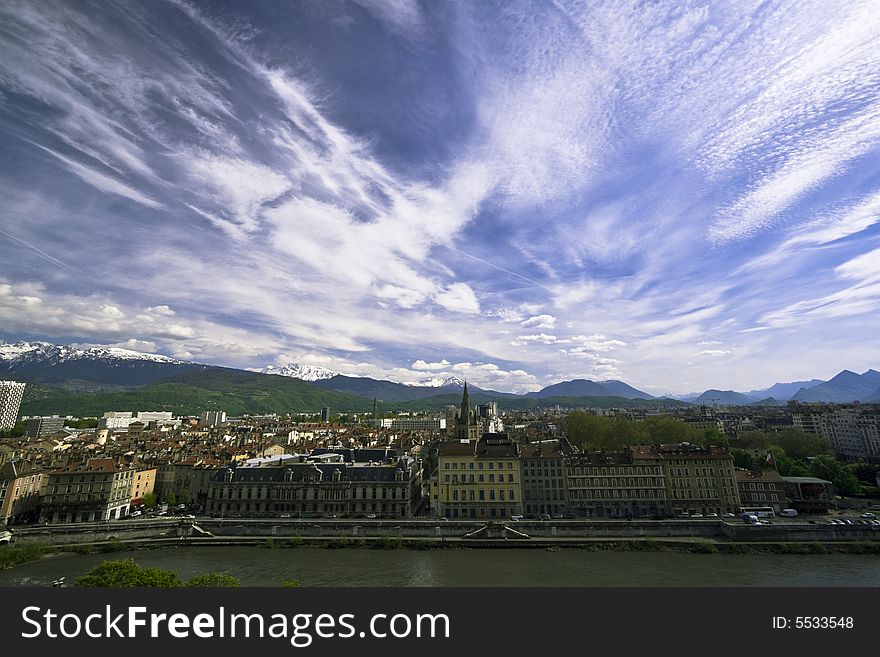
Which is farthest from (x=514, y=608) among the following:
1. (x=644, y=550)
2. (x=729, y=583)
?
(x=644, y=550)

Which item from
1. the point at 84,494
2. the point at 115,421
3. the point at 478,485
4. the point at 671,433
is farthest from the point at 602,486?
the point at 115,421

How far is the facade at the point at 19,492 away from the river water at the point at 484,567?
51.9 ft

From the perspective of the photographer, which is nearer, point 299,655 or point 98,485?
point 299,655

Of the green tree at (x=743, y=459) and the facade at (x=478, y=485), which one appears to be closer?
the facade at (x=478, y=485)

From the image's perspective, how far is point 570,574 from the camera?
1451 inches

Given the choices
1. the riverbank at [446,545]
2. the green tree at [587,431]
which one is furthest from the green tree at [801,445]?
the riverbank at [446,545]

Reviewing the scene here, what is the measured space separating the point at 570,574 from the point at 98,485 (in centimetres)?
5781

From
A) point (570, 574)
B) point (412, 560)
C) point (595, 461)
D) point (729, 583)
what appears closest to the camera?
point (729, 583)

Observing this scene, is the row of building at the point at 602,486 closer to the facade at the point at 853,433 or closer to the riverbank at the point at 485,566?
the riverbank at the point at 485,566

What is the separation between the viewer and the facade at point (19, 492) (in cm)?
5412

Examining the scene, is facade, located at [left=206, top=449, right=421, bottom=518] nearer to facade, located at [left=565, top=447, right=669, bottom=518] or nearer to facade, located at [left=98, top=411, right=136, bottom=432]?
facade, located at [left=565, top=447, right=669, bottom=518]

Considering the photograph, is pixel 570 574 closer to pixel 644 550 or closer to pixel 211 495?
pixel 644 550

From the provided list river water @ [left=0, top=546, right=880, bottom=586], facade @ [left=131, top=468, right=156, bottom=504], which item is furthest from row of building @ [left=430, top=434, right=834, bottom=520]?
facade @ [left=131, top=468, right=156, bottom=504]

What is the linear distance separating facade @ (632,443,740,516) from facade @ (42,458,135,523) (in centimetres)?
6676
